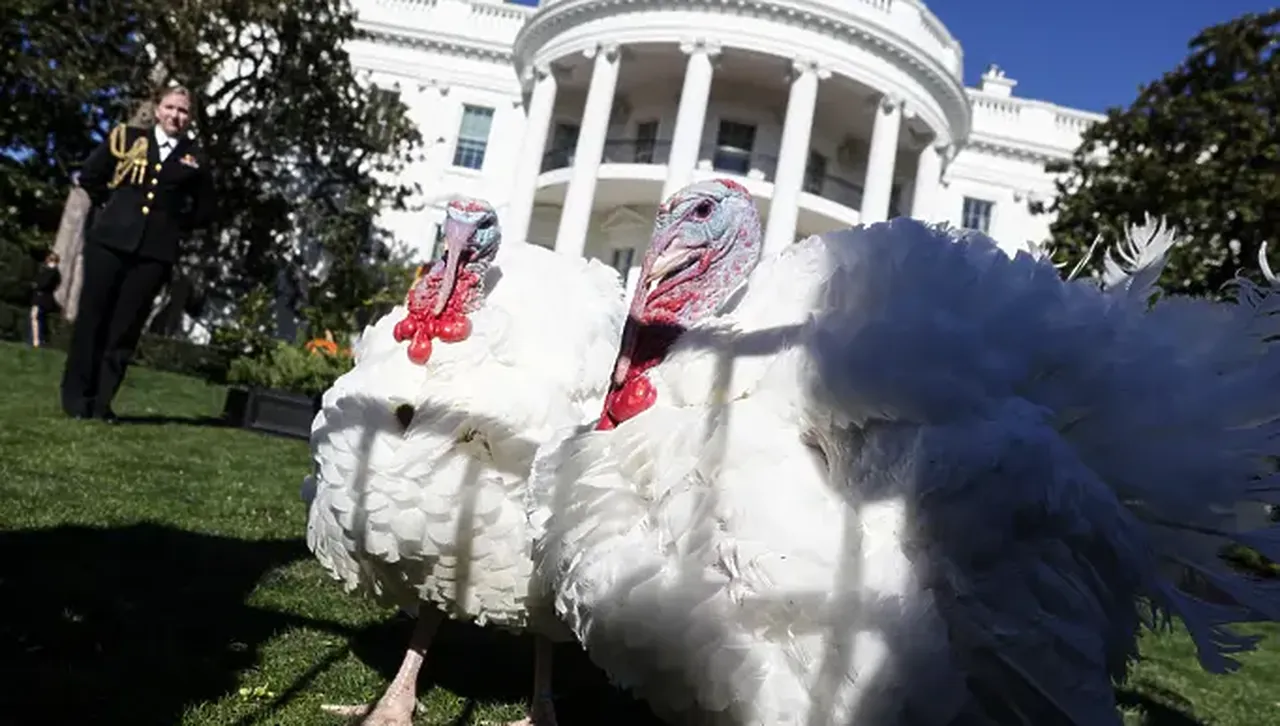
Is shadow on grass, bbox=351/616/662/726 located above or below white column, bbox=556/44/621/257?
below

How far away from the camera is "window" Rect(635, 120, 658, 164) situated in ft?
86.3

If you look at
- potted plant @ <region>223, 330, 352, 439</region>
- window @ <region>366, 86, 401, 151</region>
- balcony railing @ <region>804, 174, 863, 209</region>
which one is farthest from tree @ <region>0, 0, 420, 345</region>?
balcony railing @ <region>804, 174, 863, 209</region>

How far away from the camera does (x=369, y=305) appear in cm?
1672

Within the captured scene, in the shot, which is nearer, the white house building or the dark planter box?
the dark planter box

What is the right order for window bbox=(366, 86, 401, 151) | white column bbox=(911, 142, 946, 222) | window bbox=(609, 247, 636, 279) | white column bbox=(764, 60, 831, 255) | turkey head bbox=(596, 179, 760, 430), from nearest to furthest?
turkey head bbox=(596, 179, 760, 430), window bbox=(366, 86, 401, 151), white column bbox=(764, 60, 831, 255), white column bbox=(911, 142, 946, 222), window bbox=(609, 247, 636, 279)

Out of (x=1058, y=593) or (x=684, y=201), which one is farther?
(x=684, y=201)

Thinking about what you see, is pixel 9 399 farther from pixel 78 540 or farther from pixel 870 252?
pixel 870 252

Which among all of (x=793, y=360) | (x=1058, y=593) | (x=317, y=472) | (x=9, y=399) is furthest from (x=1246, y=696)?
(x=9, y=399)

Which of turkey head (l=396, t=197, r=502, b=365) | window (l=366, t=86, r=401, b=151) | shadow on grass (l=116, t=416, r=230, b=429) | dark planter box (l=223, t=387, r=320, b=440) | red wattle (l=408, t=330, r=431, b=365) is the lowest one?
shadow on grass (l=116, t=416, r=230, b=429)

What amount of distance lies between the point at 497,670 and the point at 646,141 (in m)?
24.0

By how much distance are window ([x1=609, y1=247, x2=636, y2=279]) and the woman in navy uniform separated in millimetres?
19671

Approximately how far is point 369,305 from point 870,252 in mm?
15158

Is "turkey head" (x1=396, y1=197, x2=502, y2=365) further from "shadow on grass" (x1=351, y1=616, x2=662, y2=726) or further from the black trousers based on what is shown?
the black trousers

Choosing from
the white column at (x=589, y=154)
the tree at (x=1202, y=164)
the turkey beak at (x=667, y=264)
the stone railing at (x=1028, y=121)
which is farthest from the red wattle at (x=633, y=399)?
the stone railing at (x=1028, y=121)
